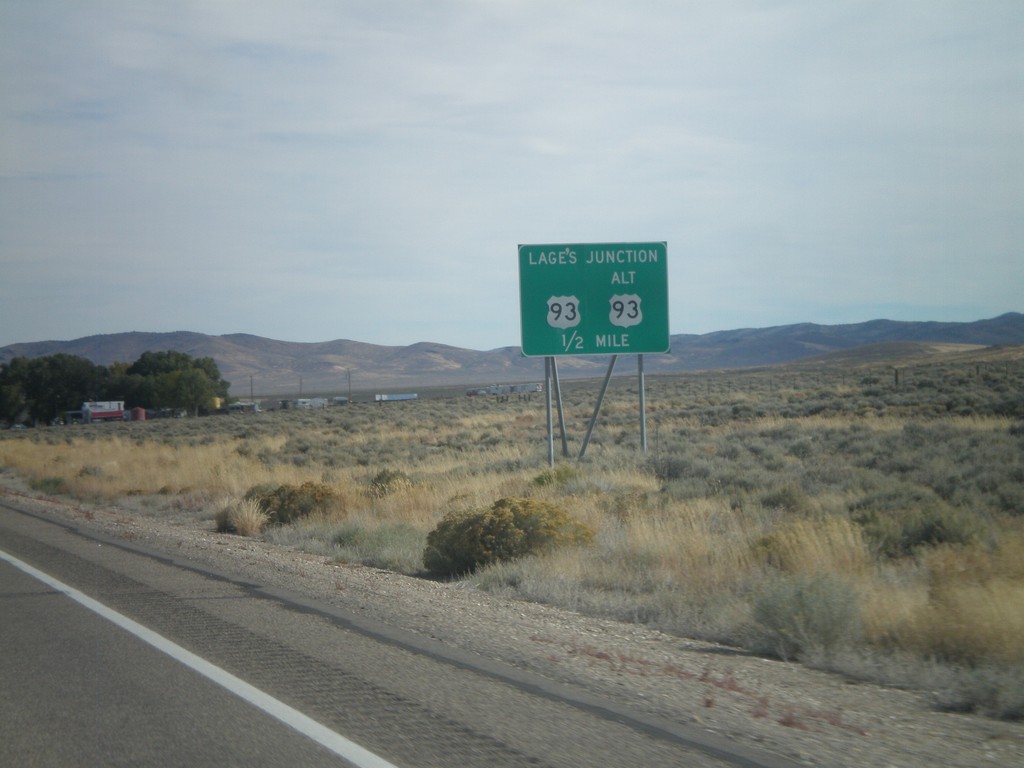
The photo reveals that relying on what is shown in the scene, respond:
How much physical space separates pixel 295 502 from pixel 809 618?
12348 mm

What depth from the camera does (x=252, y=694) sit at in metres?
6.57

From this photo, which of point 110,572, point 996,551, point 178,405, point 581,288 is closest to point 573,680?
point 996,551

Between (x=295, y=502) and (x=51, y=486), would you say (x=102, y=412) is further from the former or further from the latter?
(x=295, y=502)

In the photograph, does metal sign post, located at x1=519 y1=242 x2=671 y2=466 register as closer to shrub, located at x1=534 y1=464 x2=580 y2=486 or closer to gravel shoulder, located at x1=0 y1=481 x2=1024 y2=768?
shrub, located at x1=534 y1=464 x2=580 y2=486

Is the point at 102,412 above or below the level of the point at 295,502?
below

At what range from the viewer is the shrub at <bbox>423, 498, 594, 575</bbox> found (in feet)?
41.5

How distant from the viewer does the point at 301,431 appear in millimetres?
55406

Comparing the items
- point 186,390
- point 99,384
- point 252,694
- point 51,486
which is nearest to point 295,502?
point 252,694

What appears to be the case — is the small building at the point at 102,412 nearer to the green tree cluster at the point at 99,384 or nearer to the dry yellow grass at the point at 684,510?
the green tree cluster at the point at 99,384

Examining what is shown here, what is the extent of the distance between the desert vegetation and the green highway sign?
2.91 metres

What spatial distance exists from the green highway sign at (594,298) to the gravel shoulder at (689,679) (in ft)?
33.2

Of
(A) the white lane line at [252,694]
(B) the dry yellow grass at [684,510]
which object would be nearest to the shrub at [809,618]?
(B) the dry yellow grass at [684,510]

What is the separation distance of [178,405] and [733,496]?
98961 mm

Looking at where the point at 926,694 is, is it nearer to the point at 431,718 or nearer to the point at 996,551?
the point at 431,718
